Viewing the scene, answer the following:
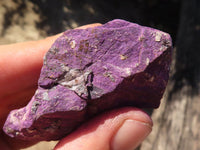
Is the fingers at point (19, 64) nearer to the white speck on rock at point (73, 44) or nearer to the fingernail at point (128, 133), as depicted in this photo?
the white speck on rock at point (73, 44)

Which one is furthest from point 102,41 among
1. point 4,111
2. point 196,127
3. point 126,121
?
point 196,127

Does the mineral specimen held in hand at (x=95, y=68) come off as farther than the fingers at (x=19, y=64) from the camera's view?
No

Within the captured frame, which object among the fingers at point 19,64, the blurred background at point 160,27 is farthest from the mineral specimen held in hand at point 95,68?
the blurred background at point 160,27

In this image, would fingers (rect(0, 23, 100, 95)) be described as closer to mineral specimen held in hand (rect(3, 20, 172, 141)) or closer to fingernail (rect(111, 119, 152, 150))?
mineral specimen held in hand (rect(3, 20, 172, 141))

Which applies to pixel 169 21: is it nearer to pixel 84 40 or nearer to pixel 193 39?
pixel 193 39

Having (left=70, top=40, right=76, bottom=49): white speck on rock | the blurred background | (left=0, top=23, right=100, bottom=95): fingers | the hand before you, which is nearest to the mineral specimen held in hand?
(left=70, top=40, right=76, bottom=49): white speck on rock

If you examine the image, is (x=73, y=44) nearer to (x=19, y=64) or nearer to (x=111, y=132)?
(x=111, y=132)
